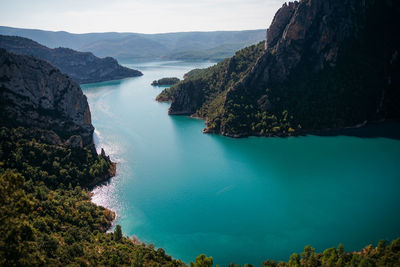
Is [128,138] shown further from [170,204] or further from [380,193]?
[380,193]

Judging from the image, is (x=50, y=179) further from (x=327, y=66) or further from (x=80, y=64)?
(x=80, y=64)

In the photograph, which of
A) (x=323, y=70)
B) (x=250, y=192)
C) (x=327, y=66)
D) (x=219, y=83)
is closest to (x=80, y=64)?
(x=219, y=83)

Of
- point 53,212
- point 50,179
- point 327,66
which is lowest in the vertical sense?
point 53,212

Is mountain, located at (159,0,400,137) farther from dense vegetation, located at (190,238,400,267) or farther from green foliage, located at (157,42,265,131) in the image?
dense vegetation, located at (190,238,400,267)

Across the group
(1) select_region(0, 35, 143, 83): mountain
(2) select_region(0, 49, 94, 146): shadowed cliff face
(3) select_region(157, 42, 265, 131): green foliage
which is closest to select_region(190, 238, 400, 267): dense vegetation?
(2) select_region(0, 49, 94, 146): shadowed cliff face

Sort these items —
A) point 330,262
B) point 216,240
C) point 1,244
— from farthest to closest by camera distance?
point 216,240 < point 330,262 < point 1,244

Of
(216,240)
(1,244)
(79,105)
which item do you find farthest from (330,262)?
(79,105)
